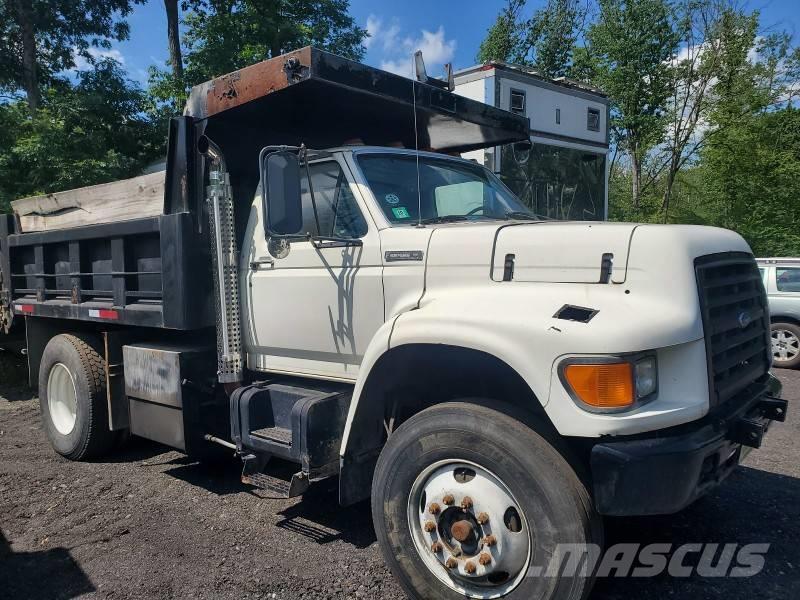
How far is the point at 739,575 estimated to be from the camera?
130 inches

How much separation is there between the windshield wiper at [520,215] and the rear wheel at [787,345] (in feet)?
24.8

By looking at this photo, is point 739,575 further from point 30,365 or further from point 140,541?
point 30,365

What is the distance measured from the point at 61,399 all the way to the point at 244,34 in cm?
1362

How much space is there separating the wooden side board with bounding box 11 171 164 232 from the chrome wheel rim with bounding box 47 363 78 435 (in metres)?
1.30

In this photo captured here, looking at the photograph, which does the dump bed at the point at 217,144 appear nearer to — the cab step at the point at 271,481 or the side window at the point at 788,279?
the cab step at the point at 271,481

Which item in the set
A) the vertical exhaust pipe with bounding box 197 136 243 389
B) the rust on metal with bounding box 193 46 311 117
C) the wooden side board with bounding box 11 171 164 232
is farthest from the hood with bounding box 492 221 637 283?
the wooden side board with bounding box 11 171 164 232

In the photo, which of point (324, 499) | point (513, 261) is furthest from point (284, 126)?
point (324, 499)

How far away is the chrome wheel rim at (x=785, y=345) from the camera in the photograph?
384 inches

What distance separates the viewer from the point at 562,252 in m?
2.91

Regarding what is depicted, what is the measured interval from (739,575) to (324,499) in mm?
2573

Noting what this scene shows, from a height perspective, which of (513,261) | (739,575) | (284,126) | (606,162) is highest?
(606,162)

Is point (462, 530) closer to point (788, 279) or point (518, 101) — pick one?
point (788, 279)

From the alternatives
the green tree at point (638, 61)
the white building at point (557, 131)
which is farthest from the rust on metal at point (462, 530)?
the green tree at point (638, 61)

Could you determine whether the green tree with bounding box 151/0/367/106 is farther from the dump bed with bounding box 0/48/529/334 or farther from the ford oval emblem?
the ford oval emblem
